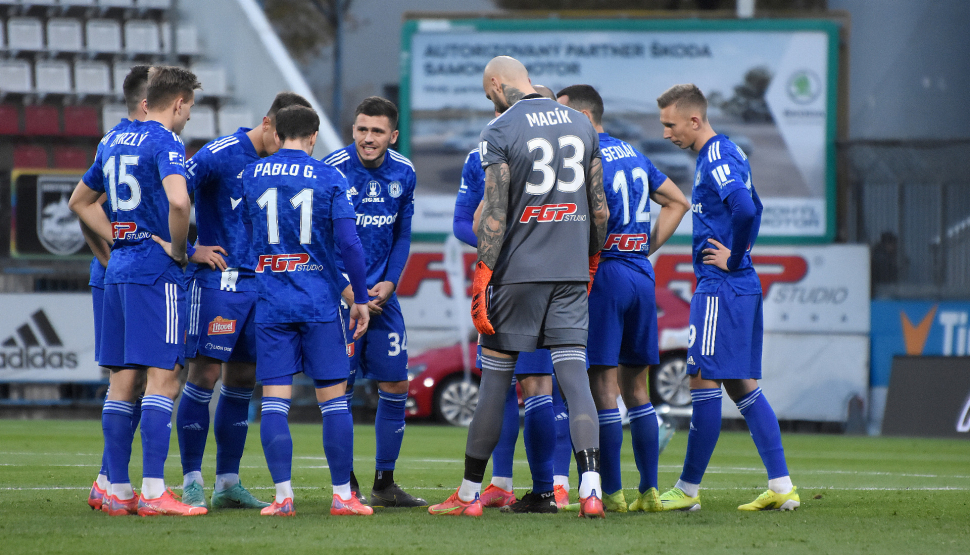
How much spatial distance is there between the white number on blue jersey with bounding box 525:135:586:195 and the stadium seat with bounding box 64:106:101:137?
16.4 m

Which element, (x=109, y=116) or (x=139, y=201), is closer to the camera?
(x=139, y=201)

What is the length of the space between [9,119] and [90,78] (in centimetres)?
163

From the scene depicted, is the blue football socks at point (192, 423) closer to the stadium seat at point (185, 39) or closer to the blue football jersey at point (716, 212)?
the blue football jersey at point (716, 212)

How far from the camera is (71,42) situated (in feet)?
70.7

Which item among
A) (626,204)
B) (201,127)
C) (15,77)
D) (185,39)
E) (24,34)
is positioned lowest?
(626,204)

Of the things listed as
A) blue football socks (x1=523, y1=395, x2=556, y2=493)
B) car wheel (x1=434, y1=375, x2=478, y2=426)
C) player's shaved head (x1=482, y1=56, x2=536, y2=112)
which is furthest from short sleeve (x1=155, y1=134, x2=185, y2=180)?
car wheel (x1=434, y1=375, x2=478, y2=426)

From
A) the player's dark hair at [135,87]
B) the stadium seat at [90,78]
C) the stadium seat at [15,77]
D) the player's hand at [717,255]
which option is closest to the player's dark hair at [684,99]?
the player's hand at [717,255]

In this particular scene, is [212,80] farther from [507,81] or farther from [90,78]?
[507,81]

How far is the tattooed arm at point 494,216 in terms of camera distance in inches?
215

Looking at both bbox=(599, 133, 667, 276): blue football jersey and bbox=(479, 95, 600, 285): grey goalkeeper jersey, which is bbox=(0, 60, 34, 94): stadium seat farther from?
bbox=(479, 95, 600, 285): grey goalkeeper jersey

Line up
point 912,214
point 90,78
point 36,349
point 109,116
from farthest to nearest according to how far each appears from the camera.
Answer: point 90,78, point 109,116, point 912,214, point 36,349

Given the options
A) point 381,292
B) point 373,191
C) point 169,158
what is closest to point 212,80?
point 373,191

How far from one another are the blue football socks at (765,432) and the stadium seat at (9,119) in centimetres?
1696

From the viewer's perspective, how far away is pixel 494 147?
18.1ft
